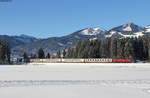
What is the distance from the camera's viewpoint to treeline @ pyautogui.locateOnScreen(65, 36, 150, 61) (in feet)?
317

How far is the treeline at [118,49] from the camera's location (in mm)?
96750

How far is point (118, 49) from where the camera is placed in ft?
335

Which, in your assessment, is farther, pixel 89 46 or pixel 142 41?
pixel 89 46

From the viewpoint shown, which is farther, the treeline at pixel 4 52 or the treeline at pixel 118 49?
the treeline at pixel 4 52

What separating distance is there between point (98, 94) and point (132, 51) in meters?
83.9

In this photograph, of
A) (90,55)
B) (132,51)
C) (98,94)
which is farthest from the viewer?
(90,55)

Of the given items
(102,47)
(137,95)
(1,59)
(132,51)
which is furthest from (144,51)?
(137,95)

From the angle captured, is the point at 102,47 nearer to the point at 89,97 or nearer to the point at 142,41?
the point at 142,41

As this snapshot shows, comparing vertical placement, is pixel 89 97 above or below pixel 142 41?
below

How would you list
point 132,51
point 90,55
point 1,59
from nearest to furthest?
point 132,51 → point 1,59 → point 90,55

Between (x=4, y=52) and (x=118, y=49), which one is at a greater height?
(x=118, y=49)

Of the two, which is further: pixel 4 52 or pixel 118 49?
pixel 4 52

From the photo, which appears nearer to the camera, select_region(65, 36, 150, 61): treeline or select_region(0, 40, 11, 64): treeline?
select_region(65, 36, 150, 61): treeline

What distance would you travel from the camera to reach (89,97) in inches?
507
